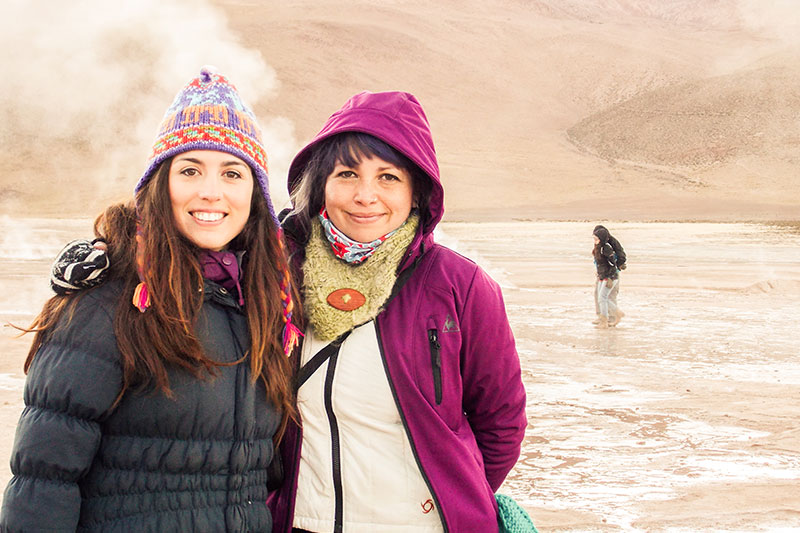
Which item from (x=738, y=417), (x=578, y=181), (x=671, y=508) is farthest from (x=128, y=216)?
(x=578, y=181)

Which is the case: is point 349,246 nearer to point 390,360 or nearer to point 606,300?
point 390,360

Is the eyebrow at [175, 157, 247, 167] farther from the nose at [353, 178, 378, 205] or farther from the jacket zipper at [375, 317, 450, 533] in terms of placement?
the jacket zipper at [375, 317, 450, 533]

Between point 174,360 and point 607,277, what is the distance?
10.1m

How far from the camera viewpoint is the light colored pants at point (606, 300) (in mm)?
11375

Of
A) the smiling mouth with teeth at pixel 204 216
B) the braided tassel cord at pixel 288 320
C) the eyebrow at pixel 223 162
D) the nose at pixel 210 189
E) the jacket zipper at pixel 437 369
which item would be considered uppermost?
the eyebrow at pixel 223 162

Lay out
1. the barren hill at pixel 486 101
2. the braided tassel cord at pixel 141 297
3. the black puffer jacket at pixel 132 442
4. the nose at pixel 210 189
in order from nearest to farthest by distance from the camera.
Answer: the black puffer jacket at pixel 132 442, the braided tassel cord at pixel 141 297, the nose at pixel 210 189, the barren hill at pixel 486 101

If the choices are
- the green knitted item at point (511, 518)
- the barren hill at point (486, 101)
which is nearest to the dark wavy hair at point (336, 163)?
the green knitted item at point (511, 518)

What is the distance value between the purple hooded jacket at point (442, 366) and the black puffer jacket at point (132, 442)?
0.21 metres

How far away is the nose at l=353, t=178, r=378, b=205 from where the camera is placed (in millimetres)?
2158

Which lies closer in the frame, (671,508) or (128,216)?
(128,216)

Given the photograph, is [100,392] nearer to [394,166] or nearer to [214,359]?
[214,359]

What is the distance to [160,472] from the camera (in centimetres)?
178

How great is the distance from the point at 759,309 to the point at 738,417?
24.4 ft

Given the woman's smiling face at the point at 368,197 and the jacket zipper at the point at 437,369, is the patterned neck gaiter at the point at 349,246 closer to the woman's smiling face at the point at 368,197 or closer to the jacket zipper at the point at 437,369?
the woman's smiling face at the point at 368,197
